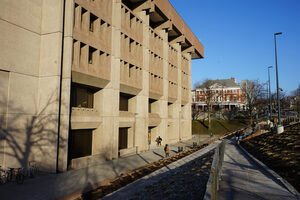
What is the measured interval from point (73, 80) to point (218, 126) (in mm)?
49889

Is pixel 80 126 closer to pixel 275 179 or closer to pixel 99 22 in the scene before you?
pixel 99 22

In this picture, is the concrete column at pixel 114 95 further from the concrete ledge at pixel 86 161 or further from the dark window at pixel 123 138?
the dark window at pixel 123 138

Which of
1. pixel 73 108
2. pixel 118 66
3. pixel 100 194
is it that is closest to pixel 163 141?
pixel 118 66

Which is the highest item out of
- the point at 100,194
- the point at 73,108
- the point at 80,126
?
the point at 73,108

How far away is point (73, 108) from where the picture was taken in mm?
19141

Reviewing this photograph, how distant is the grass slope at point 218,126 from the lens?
→ 5784 centimetres

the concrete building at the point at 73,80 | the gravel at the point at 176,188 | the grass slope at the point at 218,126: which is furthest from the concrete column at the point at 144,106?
the grass slope at the point at 218,126

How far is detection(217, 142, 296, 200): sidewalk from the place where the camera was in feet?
29.1

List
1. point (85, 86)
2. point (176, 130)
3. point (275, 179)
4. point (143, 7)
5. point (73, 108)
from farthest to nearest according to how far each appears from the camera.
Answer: point (176, 130)
point (143, 7)
point (85, 86)
point (73, 108)
point (275, 179)

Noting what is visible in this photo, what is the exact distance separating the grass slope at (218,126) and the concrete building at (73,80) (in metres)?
30.7

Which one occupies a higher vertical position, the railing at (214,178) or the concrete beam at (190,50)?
the concrete beam at (190,50)

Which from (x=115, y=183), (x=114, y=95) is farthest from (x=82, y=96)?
(x=115, y=183)

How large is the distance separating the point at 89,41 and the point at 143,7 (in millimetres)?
11343

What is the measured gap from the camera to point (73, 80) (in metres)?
18.8
